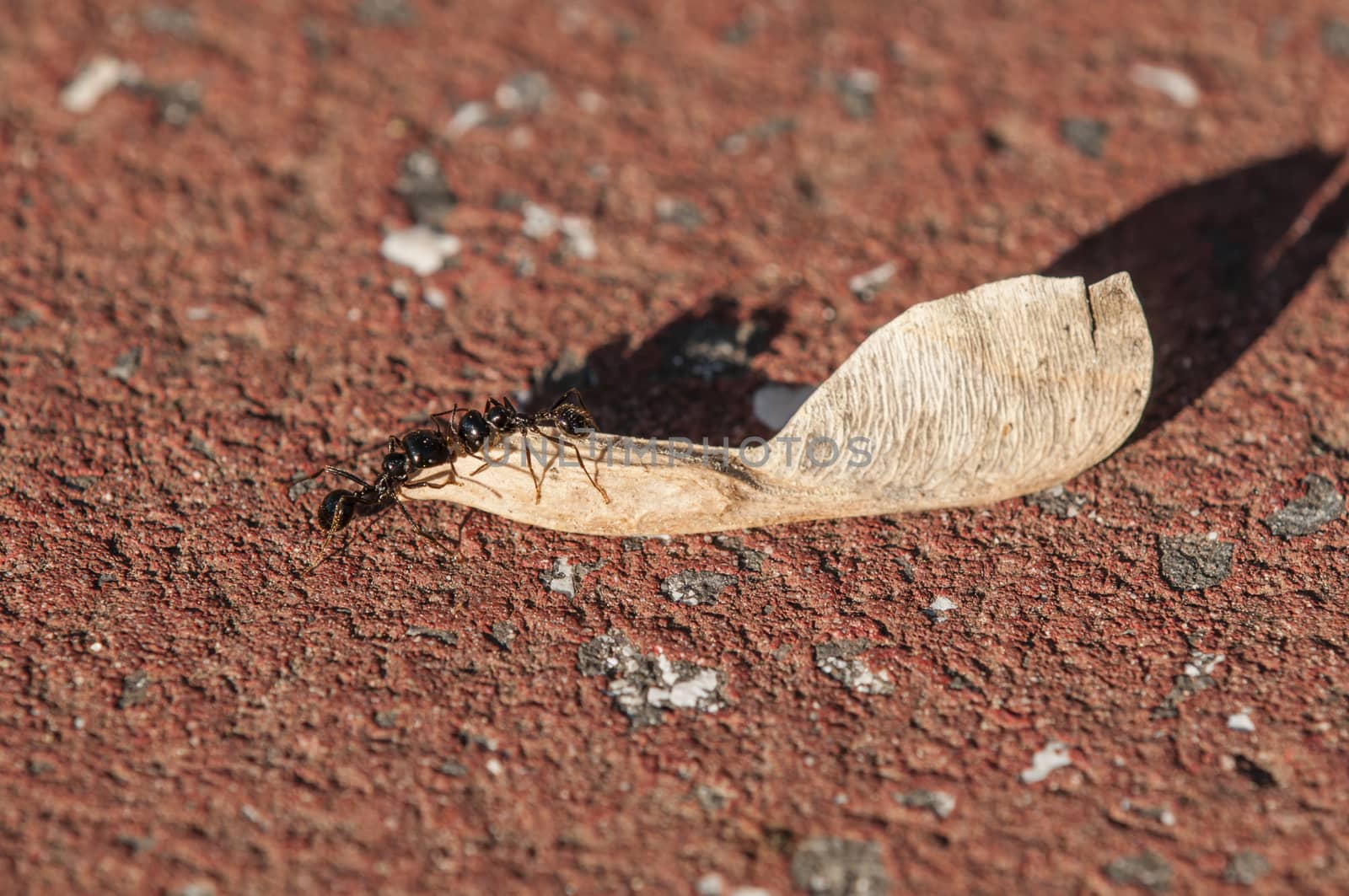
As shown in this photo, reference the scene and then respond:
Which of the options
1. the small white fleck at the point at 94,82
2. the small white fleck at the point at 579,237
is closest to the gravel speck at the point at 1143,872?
the small white fleck at the point at 579,237

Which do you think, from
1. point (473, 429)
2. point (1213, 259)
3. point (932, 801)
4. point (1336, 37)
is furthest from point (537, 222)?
point (1336, 37)

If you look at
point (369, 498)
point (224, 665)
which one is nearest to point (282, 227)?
point (369, 498)

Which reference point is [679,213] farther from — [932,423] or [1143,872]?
[1143,872]

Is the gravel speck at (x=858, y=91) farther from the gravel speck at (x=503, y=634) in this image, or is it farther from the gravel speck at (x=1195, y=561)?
the gravel speck at (x=503, y=634)

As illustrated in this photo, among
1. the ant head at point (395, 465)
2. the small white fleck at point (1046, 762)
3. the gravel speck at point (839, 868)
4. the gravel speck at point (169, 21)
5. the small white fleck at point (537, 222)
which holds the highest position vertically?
the gravel speck at point (169, 21)

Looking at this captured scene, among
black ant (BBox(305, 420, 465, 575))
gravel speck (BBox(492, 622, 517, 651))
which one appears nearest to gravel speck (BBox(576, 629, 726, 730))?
gravel speck (BBox(492, 622, 517, 651))

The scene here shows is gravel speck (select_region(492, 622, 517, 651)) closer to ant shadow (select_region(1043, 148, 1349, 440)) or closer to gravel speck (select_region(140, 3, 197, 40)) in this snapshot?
ant shadow (select_region(1043, 148, 1349, 440))

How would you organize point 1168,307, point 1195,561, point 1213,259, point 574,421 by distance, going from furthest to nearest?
point 1213,259 < point 1168,307 < point 574,421 < point 1195,561

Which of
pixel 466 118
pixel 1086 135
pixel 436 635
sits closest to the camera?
pixel 436 635
